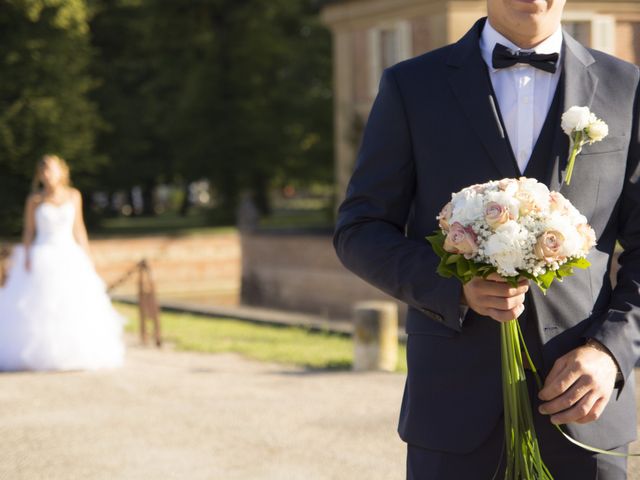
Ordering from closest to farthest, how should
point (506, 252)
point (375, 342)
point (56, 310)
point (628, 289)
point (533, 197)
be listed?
point (506, 252)
point (533, 197)
point (628, 289)
point (375, 342)
point (56, 310)

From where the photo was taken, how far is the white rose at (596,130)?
272cm

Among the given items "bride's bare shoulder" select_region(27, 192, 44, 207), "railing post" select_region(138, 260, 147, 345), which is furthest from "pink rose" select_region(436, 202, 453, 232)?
"railing post" select_region(138, 260, 147, 345)

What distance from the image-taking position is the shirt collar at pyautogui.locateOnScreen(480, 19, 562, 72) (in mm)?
2928

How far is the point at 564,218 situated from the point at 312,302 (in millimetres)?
22983

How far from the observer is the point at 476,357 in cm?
282

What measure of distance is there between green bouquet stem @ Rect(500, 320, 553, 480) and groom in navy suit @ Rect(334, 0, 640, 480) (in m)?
0.05

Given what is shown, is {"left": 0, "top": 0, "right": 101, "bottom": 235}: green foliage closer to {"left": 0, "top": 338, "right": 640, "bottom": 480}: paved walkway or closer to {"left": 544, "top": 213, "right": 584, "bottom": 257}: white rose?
{"left": 0, "top": 338, "right": 640, "bottom": 480}: paved walkway

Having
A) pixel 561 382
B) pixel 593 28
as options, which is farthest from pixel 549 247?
pixel 593 28

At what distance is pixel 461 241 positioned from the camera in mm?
2531

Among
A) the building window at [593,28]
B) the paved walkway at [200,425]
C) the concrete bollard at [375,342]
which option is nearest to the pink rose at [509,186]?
the paved walkway at [200,425]

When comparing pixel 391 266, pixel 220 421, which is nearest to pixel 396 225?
pixel 391 266

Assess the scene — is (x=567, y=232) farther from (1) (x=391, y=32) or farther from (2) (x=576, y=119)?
(1) (x=391, y=32)

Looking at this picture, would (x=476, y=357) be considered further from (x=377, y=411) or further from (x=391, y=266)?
(x=377, y=411)

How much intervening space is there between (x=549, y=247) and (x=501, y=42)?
2.19 feet
